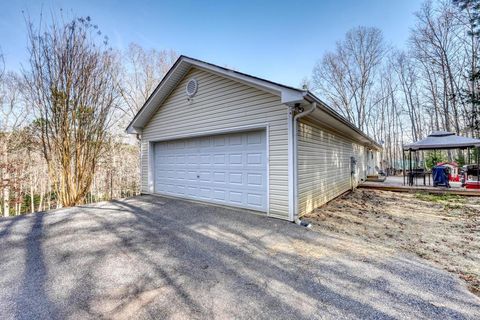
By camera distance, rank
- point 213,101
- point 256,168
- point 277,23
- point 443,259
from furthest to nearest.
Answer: point 277,23 → point 213,101 → point 256,168 → point 443,259

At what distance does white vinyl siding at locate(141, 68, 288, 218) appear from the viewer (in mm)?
4812

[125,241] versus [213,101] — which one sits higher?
[213,101]

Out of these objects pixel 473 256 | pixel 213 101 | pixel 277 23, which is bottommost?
pixel 473 256

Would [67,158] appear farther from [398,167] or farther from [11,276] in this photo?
[398,167]

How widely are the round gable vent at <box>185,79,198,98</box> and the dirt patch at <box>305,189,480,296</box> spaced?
15.5 feet

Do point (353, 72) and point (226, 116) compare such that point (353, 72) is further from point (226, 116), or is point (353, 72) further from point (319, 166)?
point (226, 116)

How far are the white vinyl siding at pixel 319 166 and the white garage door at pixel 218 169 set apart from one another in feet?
3.00

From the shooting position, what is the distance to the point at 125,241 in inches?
146

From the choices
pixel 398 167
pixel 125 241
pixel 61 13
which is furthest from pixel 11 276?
pixel 398 167

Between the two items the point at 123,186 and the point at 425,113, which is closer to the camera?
→ the point at 123,186

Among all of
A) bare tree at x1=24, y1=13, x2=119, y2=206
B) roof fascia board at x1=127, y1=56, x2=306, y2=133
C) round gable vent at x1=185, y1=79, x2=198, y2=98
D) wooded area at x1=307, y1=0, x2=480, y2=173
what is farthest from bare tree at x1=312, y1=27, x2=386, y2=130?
bare tree at x1=24, y1=13, x2=119, y2=206

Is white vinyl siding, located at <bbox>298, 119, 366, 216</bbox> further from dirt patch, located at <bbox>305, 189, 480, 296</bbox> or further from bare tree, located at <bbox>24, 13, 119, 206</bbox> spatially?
bare tree, located at <bbox>24, 13, 119, 206</bbox>

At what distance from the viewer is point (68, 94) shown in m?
6.41

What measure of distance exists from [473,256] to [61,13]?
11038 millimetres
